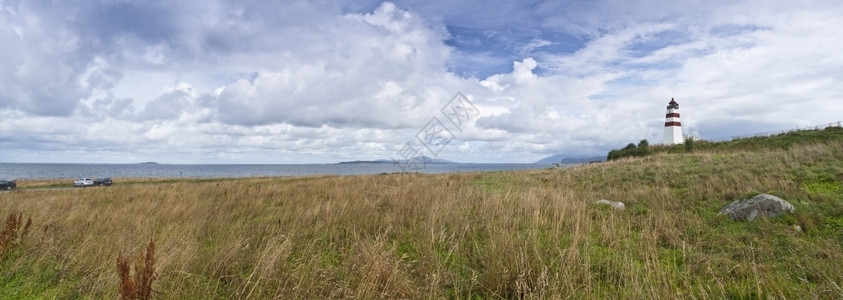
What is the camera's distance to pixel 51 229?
674 cm

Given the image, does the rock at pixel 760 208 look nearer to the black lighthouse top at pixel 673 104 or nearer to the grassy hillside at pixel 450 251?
the grassy hillside at pixel 450 251

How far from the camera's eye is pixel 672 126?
43938 mm

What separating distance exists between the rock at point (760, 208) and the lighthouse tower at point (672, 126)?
138 ft

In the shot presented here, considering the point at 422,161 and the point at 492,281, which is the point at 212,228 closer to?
the point at 492,281

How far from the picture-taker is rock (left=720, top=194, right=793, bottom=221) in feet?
23.6

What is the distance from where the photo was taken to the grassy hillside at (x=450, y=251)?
3.86 metres

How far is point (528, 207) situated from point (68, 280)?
23.5 feet

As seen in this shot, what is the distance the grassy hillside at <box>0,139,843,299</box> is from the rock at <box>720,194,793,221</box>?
0.93 feet

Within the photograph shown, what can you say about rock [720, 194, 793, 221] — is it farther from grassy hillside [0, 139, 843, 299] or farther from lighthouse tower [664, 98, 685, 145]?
lighthouse tower [664, 98, 685, 145]

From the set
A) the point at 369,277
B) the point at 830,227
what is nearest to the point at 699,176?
the point at 830,227

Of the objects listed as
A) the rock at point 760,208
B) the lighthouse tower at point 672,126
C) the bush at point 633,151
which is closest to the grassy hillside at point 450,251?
the rock at point 760,208

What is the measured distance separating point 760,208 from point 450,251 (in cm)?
660

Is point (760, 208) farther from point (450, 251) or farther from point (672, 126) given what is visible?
point (672, 126)

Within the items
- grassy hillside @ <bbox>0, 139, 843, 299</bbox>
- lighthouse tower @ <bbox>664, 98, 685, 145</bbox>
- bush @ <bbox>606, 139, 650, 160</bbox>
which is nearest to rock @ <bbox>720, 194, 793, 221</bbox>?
grassy hillside @ <bbox>0, 139, 843, 299</bbox>
